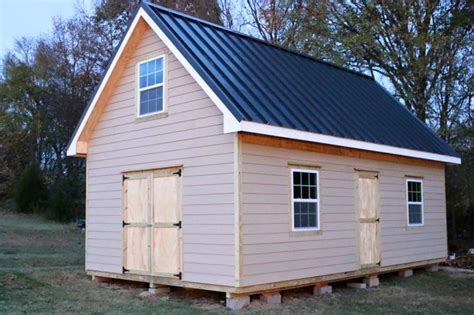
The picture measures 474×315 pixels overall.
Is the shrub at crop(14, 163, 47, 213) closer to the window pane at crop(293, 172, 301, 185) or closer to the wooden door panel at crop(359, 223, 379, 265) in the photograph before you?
the wooden door panel at crop(359, 223, 379, 265)

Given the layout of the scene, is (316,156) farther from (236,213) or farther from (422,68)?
(422,68)

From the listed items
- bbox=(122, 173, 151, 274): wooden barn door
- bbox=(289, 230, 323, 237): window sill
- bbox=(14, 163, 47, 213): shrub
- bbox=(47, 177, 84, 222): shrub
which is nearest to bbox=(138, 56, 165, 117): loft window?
bbox=(122, 173, 151, 274): wooden barn door

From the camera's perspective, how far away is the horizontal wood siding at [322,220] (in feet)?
30.4

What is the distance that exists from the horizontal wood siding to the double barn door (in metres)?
1.55

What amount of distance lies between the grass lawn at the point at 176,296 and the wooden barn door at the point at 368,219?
71cm

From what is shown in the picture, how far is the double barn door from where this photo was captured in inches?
401

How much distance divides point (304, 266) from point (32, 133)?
2788 cm

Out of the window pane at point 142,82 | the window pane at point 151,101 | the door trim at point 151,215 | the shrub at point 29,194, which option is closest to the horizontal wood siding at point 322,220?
the door trim at point 151,215

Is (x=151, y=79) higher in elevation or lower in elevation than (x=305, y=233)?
higher

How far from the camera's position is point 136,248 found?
10992 mm

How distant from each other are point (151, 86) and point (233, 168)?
2.86 meters

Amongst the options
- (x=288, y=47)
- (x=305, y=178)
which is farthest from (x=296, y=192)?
(x=288, y=47)

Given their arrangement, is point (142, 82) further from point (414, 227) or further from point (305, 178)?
point (414, 227)

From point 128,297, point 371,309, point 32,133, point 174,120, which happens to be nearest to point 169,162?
point 174,120
